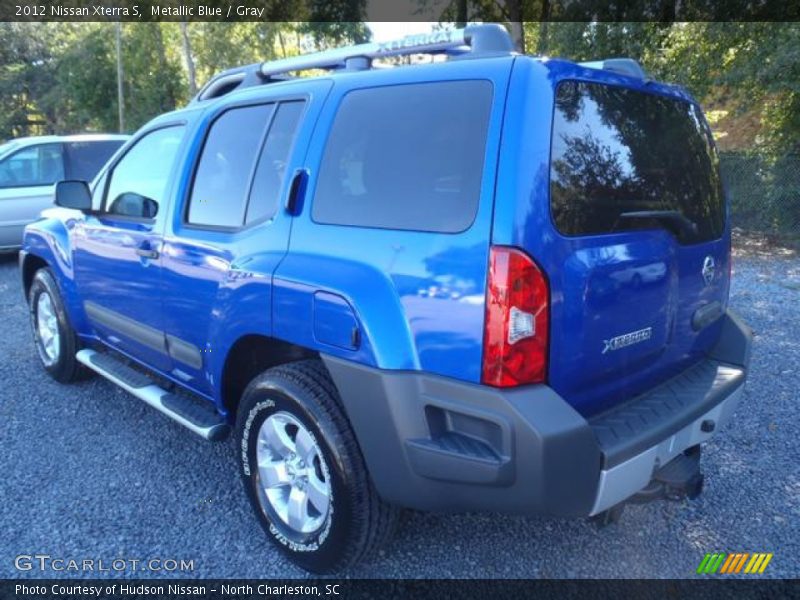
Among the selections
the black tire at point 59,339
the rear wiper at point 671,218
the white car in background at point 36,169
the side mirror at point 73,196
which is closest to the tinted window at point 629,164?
the rear wiper at point 671,218

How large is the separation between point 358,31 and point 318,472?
773 inches

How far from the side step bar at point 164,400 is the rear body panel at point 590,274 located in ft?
5.74

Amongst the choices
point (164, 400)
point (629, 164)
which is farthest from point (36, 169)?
point (629, 164)

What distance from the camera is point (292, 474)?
2623mm

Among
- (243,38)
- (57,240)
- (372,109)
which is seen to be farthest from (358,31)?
(372,109)

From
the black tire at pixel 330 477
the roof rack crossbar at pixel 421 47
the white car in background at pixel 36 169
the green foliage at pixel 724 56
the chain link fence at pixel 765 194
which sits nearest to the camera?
the black tire at pixel 330 477

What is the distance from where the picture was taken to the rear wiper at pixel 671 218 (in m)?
2.30

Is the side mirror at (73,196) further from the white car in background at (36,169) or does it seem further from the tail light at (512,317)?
the white car in background at (36,169)

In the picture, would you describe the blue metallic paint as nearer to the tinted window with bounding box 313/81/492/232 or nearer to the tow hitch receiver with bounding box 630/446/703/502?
the tinted window with bounding box 313/81/492/232

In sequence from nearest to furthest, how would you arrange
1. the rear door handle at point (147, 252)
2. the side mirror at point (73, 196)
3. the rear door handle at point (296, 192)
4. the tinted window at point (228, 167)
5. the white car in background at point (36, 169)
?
the rear door handle at point (296, 192), the tinted window at point (228, 167), the rear door handle at point (147, 252), the side mirror at point (73, 196), the white car in background at point (36, 169)

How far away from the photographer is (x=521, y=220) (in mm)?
1927

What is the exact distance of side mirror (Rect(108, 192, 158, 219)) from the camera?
344 cm

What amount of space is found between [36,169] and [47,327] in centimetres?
527

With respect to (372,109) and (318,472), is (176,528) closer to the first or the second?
(318,472)
